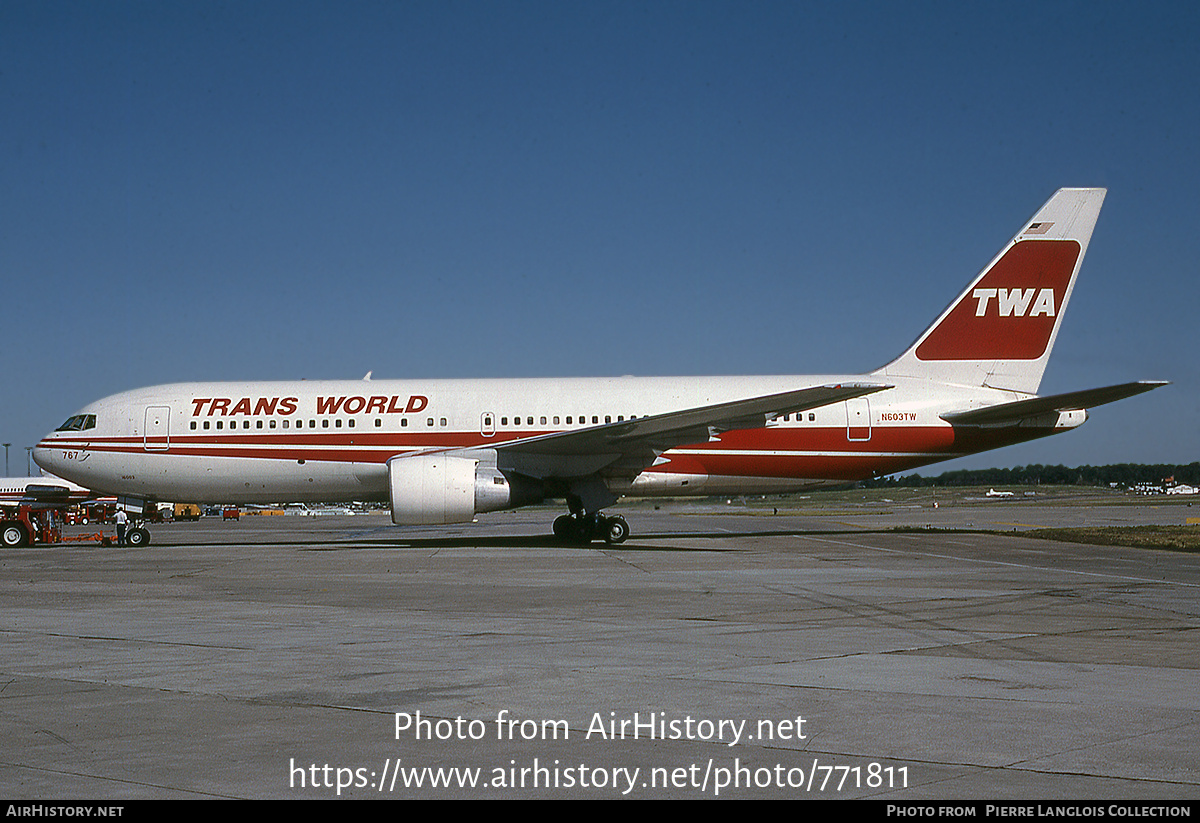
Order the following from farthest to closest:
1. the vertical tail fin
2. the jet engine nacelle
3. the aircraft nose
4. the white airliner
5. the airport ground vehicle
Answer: the airport ground vehicle < the vertical tail fin < the aircraft nose < the white airliner < the jet engine nacelle

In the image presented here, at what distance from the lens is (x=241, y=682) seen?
21.6 ft

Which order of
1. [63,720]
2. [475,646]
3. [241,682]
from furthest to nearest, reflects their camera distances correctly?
[475,646]
[241,682]
[63,720]

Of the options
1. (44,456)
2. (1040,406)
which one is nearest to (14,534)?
(44,456)

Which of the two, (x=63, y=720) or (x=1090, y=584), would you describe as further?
(x=1090, y=584)

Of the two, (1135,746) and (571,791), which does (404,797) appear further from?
(1135,746)

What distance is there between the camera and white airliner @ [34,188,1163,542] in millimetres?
23641

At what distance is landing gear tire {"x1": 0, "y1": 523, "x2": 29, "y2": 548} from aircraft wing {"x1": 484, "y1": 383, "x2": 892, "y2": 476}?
14.4 meters

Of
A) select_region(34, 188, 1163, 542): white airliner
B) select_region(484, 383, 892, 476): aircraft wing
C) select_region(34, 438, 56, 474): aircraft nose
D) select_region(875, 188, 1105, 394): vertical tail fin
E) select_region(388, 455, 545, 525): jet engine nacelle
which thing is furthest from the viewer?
select_region(875, 188, 1105, 394): vertical tail fin

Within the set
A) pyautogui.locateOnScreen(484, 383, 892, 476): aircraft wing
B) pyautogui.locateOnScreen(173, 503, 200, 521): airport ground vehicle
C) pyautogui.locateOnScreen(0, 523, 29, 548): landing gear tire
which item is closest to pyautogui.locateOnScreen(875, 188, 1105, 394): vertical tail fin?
pyautogui.locateOnScreen(484, 383, 892, 476): aircraft wing

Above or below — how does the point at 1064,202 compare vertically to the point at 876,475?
above

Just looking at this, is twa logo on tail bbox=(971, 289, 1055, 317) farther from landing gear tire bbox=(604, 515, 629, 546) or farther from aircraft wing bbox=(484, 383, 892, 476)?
landing gear tire bbox=(604, 515, 629, 546)

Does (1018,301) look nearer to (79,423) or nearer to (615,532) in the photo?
(615,532)
